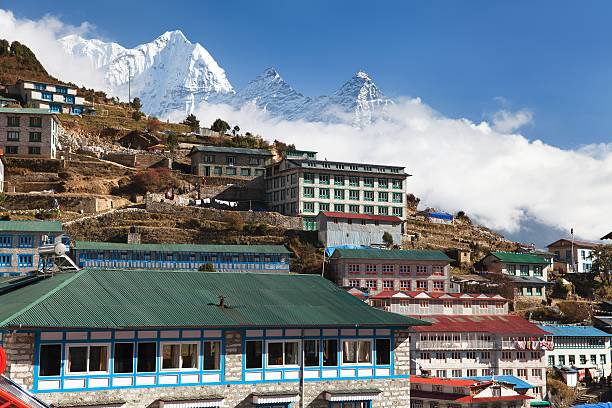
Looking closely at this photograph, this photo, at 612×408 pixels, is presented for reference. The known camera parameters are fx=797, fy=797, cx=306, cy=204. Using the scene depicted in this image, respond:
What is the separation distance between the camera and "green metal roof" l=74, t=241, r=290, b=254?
247ft

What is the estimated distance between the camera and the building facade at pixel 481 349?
217 feet

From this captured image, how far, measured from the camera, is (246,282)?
104 ft

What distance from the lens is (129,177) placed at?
103m

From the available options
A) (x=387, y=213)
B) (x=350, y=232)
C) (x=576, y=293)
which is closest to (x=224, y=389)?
(x=350, y=232)

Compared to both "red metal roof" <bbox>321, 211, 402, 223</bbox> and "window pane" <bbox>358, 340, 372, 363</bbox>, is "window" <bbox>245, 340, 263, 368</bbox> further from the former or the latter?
"red metal roof" <bbox>321, 211, 402, 223</bbox>

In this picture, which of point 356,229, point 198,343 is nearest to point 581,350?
point 356,229

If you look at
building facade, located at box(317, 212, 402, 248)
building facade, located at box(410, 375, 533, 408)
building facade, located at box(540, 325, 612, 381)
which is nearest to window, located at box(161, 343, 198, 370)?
building facade, located at box(410, 375, 533, 408)

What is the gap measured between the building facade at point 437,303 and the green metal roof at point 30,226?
2941 centimetres

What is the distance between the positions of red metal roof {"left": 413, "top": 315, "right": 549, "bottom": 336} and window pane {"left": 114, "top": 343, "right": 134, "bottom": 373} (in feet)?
138

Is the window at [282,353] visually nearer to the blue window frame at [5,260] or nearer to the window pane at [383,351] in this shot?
the window pane at [383,351]

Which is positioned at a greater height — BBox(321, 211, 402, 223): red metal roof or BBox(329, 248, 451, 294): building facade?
BBox(321, 211, 402, 223): red metal roof

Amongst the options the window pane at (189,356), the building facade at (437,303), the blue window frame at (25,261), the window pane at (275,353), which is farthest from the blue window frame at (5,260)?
the window pane at (275,353)

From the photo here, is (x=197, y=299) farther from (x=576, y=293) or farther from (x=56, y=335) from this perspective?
(x=576, y=293)

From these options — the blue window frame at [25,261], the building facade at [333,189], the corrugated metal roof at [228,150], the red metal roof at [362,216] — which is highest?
the corrugated metal roof at [228,150]
